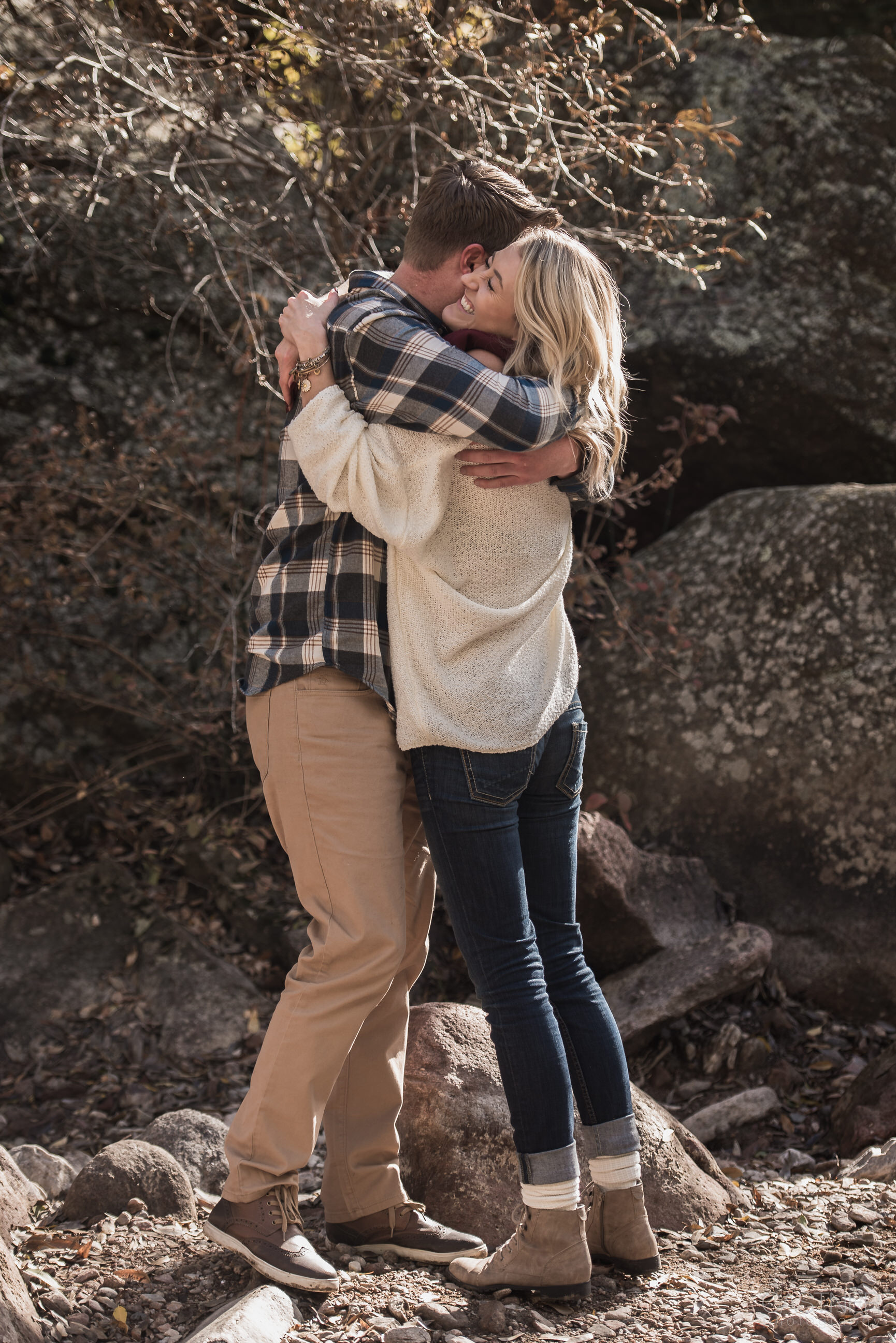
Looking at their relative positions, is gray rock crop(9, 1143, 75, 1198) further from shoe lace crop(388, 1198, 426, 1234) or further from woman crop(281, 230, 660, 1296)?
woman crop(281, 230, 660, 1296)

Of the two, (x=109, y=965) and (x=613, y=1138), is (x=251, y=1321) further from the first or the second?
(x=109, y=965)

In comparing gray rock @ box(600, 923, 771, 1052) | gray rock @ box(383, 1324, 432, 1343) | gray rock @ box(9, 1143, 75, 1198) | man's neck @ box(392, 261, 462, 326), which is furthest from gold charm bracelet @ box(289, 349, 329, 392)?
gray rock @ box(600, 923, 771, 1052)

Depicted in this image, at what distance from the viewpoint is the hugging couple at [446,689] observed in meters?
2.12

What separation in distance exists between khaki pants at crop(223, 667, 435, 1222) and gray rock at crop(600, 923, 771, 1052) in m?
1.64

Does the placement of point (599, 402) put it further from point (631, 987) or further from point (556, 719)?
point (631, 987)

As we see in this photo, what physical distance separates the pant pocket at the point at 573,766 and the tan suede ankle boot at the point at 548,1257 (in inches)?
31.3

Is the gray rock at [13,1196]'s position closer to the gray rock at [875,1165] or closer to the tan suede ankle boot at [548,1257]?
the tan suede ankle boot at [548,1257]

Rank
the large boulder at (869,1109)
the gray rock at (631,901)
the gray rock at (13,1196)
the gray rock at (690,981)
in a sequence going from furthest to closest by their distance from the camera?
the gray rock at (631,901) → the gray rock at (690,981) → the large boulder at (869,1109) → the gray rock at (13,1196)

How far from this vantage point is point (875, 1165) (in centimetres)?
294

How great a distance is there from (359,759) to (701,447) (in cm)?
350

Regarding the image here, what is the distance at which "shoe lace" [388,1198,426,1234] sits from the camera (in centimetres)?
240

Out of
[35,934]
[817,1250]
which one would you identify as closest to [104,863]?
[35,934]

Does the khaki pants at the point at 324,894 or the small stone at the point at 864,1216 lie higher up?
the khaki pants at the point at 324,894


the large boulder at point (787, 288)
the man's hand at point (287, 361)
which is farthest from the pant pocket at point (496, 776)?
the large boulder at point (787, 288)
